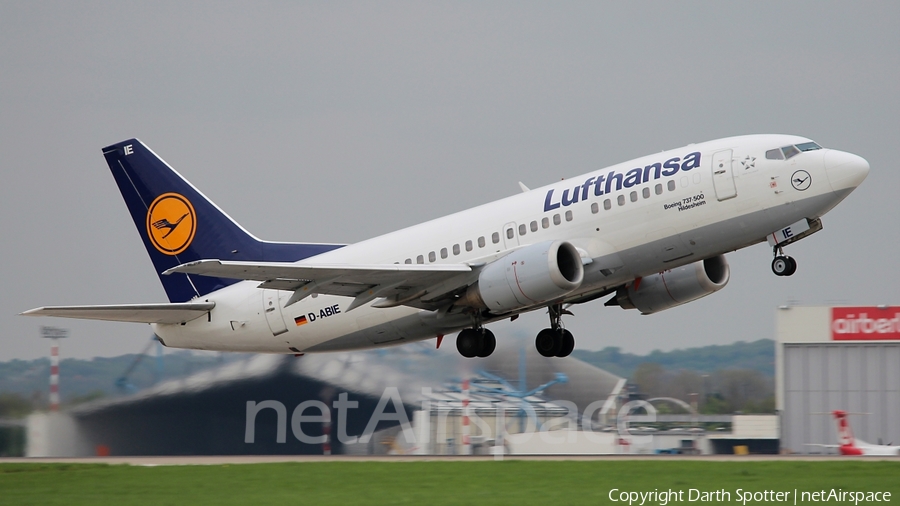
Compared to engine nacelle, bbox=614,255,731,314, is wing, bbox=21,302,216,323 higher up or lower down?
lower down

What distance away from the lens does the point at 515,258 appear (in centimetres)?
2464

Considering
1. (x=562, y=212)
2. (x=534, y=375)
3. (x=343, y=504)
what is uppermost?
(x=562, y=212)

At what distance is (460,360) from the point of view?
131 ft

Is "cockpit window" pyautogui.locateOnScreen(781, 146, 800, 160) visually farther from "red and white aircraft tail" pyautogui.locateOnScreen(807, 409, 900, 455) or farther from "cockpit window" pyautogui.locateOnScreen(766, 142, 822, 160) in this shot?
"red and white aircraft tail" pyautogui.locateOnScreen(807, 409, 900, 455)

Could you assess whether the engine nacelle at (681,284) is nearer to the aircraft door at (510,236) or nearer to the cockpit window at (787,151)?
Result: the aircraft door at (510,236)

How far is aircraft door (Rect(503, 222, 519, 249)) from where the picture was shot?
2583cm

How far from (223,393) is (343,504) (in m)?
18.5

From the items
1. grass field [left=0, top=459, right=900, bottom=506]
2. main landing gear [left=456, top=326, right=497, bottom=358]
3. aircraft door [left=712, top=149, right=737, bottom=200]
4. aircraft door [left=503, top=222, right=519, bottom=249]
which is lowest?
grass field [left=0, top=459, right=900, bottom=506]

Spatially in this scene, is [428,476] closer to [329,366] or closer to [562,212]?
[562,212]

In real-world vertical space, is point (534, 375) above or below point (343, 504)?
above

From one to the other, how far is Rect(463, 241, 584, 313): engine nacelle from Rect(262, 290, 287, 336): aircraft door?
625 cm

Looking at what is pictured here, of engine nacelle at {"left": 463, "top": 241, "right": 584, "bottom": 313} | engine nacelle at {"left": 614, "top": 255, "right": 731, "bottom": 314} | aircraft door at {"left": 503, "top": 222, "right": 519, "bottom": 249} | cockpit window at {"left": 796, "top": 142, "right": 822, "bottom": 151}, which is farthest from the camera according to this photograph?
engine nacelle at {"left": 614, "top": 255, "right": 731, "bottom": 314}

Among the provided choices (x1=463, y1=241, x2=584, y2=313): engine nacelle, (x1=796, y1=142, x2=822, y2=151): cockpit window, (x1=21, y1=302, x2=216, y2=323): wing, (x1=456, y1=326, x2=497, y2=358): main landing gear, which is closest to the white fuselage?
(x1=796, y1=142, x2=822, y2=151): cockpit window

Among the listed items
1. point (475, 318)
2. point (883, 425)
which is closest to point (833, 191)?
point (475, 318)
